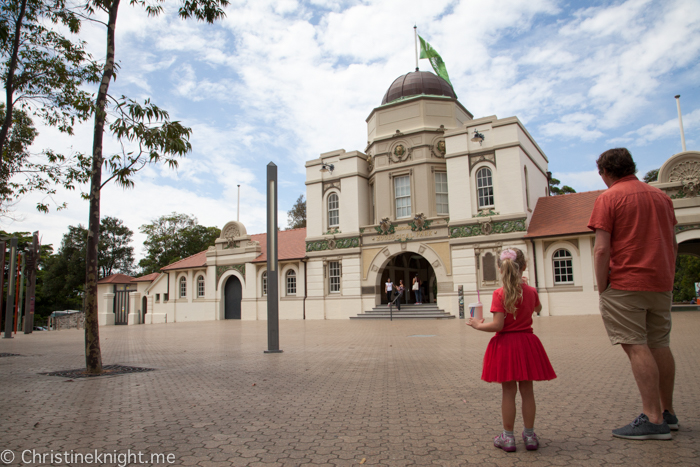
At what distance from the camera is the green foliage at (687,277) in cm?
3950

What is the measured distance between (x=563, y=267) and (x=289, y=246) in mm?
16697

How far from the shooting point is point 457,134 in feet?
83.5

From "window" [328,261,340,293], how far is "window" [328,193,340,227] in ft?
7.76

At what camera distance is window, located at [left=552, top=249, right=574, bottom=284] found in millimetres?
22703

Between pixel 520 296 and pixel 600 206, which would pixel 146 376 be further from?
pixel 600 206

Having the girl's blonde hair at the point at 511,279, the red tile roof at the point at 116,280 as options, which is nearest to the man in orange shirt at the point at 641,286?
the girl's blonde hair at the point at 511,279

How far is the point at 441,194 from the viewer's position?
88.0 ft

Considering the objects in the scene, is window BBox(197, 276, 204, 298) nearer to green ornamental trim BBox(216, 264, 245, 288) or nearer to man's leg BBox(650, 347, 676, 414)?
green ornamental trim BBox(216, 264, 245, 288)

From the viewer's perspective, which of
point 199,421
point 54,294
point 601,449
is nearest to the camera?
point 601,449

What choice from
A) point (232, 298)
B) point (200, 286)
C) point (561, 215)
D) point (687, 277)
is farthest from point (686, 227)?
point (200, 286)

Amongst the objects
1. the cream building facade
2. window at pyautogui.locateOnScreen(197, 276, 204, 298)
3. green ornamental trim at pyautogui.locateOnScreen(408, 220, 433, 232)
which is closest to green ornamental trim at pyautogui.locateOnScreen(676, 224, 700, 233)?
→ the cream building facade

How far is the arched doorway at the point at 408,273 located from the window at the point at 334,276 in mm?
2580

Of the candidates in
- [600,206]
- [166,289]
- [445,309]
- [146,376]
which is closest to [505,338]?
[600,206]

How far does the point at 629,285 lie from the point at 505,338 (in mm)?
1120
